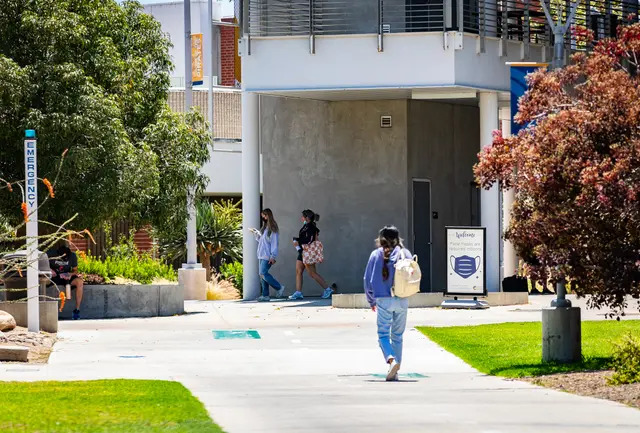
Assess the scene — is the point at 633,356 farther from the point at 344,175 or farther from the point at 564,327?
the point at 344,175

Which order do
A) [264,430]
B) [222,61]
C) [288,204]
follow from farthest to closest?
1. [222,61]
2. [288,204]
3. [264,430]

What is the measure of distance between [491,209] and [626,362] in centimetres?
1477

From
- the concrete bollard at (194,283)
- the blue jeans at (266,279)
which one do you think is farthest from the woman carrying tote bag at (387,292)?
the concrete bollard at (194,283)

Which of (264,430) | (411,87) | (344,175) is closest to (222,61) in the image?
(344,175)

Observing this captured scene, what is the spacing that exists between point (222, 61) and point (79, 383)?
43853 millimetres

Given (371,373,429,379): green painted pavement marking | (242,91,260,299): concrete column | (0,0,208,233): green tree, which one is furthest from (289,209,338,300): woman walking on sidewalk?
(371,373,429,379): green painted pavement marking

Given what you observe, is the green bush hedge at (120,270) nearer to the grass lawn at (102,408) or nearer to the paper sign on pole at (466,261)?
the paper sign on pole at (466,261)

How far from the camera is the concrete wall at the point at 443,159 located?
31531 mm

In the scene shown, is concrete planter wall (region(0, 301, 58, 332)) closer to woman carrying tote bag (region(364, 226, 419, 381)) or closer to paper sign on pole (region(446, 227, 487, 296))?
woman carrying tote bag (region(364, 226, 419, 381))

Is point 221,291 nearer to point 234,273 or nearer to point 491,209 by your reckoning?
point 234,273

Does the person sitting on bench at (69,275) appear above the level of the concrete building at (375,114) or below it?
below

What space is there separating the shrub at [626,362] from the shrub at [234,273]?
20.0 m

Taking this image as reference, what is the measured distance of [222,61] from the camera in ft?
189

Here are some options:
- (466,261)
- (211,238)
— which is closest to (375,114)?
(466,261)
